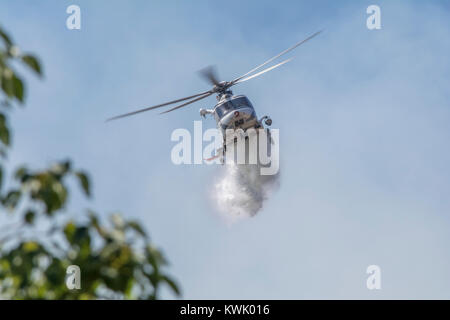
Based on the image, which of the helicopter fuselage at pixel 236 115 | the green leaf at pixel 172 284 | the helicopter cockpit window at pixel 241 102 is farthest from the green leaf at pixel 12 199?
the helicopter cockpit window at pixel 241 102

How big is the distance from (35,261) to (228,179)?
40723 millimetres

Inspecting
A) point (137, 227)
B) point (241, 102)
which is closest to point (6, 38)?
point (137, 227)

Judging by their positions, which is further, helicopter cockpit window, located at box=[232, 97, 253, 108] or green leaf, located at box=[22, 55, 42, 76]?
helicopter cockpit window, located at box=[232, 97, 253, 108]

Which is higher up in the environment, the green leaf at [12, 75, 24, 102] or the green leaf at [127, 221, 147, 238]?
the green leaf at [12, 75, 24, 102]

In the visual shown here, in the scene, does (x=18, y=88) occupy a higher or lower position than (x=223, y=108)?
lower

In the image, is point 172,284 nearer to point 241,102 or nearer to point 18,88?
point 18,88

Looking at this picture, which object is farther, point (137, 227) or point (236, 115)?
point (236, 115)

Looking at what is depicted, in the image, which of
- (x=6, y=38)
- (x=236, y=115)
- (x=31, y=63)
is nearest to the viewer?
(x=6, y=38)

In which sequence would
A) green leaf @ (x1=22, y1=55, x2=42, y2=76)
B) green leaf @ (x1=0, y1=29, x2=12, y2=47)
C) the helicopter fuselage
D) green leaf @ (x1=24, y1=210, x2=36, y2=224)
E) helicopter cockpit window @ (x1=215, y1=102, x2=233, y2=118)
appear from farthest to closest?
helicopter cockpit window @ (x1=215, y1=102, x2=233, y2=118), the helicopter fuselage, green leaf @ (x1=24, y1=210, x2=36, y2=224), green leaf @ (x1=22, y1=55, x2=42, y2=76), green leaf @ (x1=0, y1=29, x2=12, y2=47)

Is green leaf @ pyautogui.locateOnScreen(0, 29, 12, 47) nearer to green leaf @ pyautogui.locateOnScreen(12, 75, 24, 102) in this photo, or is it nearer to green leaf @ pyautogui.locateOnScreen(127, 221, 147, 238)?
green leaf @ pyautogui.locateOnScreen(12, 75, 24, 102)

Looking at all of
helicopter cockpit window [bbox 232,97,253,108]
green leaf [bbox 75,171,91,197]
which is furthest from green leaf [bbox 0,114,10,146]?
helicopter cockpit window [bbox 232,97,253,108]
